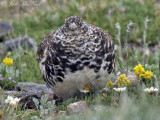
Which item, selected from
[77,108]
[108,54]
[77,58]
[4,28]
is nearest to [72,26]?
[77,58]

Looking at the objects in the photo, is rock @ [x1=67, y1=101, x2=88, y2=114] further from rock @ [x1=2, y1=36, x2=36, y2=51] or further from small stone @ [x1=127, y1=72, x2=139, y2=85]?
rock @ [x1=2, y1=36, x2=36, y2=51]

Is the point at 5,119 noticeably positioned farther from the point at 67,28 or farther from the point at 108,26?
the point at 108,26

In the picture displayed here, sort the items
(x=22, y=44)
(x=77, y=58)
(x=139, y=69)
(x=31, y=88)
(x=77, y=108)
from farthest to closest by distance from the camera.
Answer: (x=22, y=44)
(x=31, y=88)
(x=139, y=69)
(x=77, y=58)
(x=77, y=108)

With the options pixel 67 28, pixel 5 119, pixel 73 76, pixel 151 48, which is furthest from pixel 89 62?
pixel 151 48

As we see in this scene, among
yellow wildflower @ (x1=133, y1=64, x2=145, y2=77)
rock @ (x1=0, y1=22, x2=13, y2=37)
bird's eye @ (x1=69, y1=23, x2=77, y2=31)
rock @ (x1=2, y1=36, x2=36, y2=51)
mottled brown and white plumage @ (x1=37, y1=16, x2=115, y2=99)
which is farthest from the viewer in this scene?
rock @ (x1=0, y1=22, x2=13, y2=37)

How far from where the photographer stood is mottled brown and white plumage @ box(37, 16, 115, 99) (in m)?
4.15

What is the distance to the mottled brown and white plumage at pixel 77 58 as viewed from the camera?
4.15 m

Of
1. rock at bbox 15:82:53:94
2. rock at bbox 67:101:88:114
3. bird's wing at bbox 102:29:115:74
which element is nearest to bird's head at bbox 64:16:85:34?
bird's wing at bbox 102:29:115:74

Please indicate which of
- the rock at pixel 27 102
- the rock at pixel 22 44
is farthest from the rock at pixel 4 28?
the rock at pixel 27 102

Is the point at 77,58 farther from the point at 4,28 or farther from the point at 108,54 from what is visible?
the point at 4,28

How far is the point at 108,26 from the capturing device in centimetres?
884

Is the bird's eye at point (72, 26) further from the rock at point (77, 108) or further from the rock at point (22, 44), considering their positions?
the rock at point (22, 44)

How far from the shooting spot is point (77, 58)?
4.14 metres

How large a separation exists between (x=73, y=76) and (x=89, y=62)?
25 centimetres
